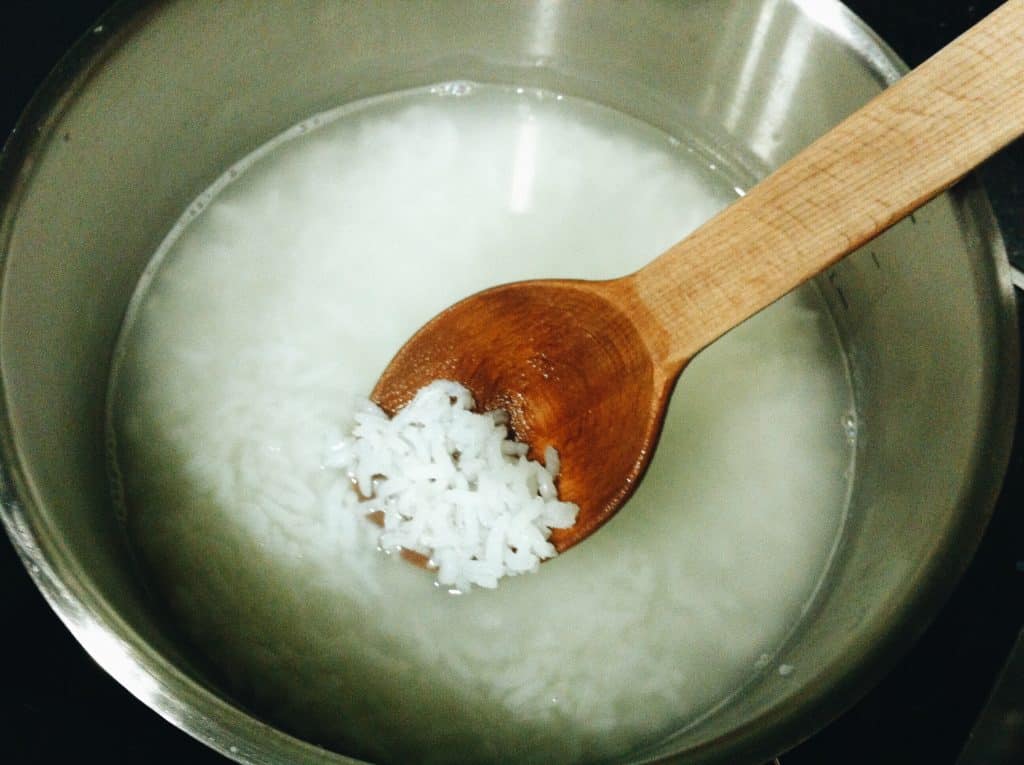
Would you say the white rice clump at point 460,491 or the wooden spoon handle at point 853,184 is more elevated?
the wooden spoon handle at point 853,184

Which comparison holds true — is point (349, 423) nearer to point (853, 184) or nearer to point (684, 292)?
point (684, 292)

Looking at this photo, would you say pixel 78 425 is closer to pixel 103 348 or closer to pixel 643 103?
pixel 103 348

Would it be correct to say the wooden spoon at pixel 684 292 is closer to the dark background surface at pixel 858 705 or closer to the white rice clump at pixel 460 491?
the white rice clump at pixel 460 491

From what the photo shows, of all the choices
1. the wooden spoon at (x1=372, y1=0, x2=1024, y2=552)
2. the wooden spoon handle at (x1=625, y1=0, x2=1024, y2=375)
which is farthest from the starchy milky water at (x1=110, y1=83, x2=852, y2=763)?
the wooden spoon handle at (x1=625, y1=0, x2=1024, y2=375)

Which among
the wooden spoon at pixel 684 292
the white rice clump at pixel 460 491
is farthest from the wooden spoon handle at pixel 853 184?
the white rice clump at pixel 460 491

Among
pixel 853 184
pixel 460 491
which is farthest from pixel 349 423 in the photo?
pixel 853 184

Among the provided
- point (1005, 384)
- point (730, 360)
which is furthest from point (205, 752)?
point (1005, 384)

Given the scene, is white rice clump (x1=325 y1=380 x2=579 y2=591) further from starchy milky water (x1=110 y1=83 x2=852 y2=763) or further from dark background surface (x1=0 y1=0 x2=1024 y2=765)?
dark background surface (x1=0 y1=0 x2=1024 y2=765)
